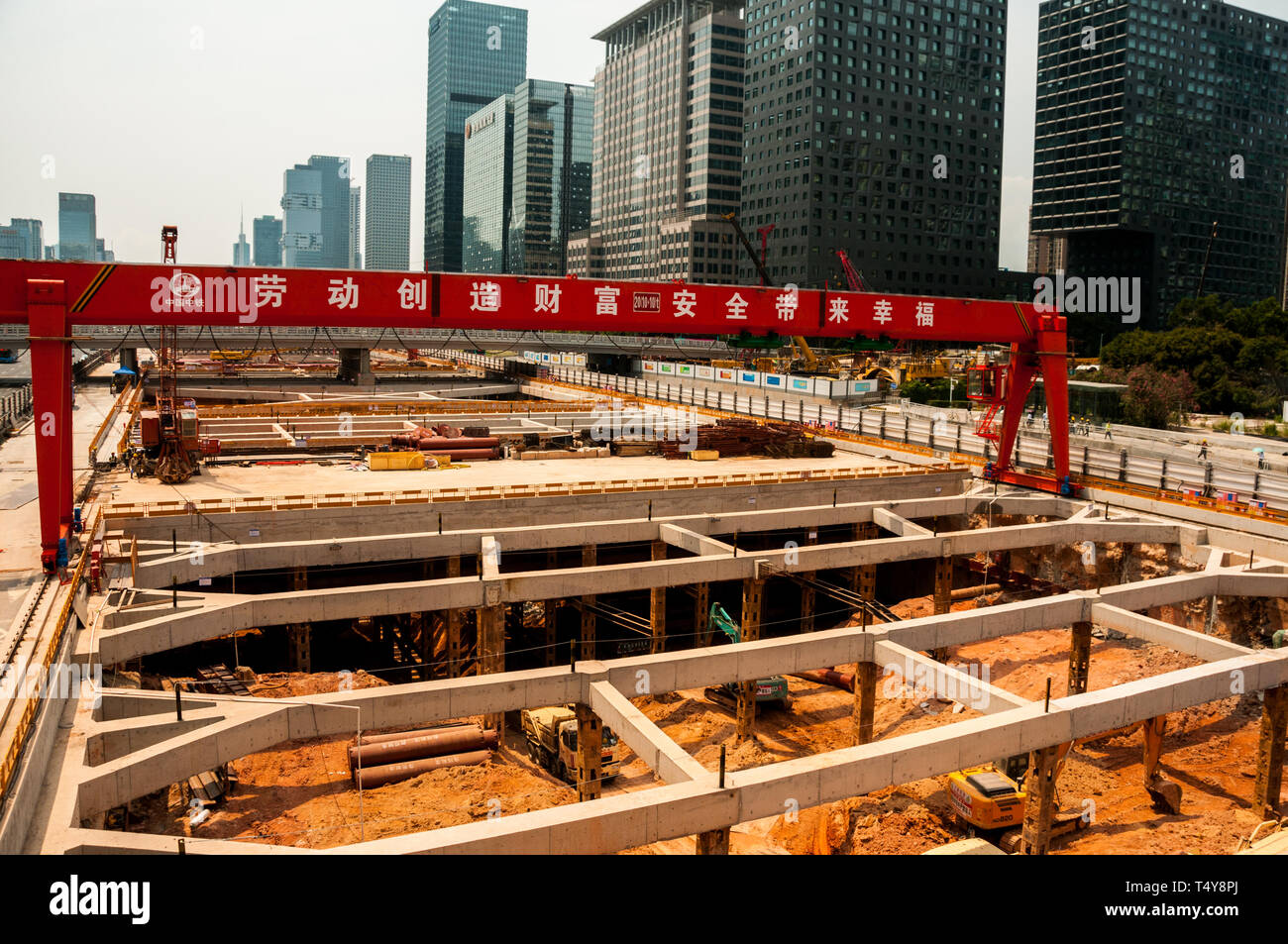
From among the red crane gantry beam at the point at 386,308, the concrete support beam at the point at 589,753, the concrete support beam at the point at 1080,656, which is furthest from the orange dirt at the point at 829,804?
the red crane gantry beam at the point at 386,308

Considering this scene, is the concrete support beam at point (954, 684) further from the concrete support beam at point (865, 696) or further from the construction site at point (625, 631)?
the concrete support beam at point (865, 696)

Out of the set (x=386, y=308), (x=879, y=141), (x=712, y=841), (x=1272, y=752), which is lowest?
(x=1272, y=752)

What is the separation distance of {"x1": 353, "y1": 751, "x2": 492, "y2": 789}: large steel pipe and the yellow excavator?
10.2 meters

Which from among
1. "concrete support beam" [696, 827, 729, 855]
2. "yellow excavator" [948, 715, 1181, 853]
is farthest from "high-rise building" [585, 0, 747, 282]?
"concrete support beam" [696, 827, 729, 855]

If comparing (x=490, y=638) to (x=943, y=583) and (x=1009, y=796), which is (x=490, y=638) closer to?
(x=1009, y=796)

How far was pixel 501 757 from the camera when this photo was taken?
21.7 metres

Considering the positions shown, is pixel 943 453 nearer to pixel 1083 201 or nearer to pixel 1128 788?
pixel 1128 788

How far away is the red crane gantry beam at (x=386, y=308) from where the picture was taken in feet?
74.6

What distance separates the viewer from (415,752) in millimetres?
20656

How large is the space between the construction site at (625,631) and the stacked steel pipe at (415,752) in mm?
102

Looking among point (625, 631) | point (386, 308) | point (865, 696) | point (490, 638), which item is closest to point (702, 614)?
point (625, 631)

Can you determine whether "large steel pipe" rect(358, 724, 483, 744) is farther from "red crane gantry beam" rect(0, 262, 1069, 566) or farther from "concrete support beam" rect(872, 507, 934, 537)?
"concrete support beam" rect(872, 507, 934, 537)

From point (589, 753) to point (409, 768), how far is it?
454 cm
